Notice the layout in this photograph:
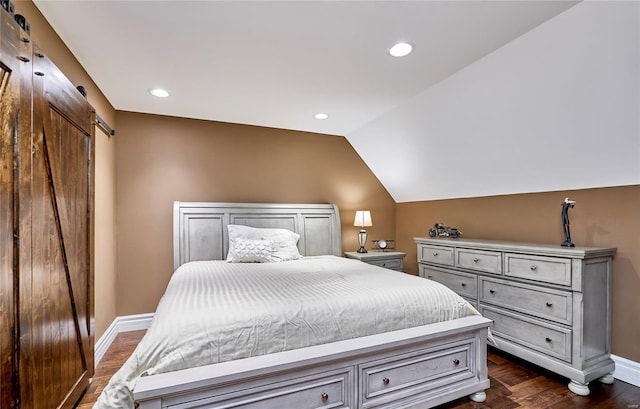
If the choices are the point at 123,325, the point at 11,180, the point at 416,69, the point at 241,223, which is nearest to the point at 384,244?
the point at 241,223

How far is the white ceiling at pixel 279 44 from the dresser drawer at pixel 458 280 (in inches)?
75.1

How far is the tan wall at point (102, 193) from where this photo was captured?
2.16m

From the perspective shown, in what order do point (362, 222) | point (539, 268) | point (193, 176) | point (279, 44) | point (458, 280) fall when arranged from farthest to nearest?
point (362, 222) → point (193, 176) → point (458, 280) → point (539, 268) → point (279, 44)

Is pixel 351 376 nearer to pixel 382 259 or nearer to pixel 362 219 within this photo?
pixel 382 259

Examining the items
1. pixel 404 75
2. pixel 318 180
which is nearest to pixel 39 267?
pixel 404 75

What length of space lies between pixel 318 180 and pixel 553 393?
10.8 ft

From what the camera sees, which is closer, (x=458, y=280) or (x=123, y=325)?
(x=458, y=280)

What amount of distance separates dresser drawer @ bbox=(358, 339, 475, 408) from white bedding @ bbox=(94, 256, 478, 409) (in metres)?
0.18

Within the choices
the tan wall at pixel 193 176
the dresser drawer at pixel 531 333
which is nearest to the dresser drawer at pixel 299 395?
the dresser drawer at pixel 531 333

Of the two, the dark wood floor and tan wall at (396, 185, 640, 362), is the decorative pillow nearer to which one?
the dark wood floor

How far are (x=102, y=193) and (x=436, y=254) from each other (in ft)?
11.5

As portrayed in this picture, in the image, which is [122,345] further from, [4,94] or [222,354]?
[4,94]

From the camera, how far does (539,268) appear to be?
2.37 meters

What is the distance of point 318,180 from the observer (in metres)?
4.37
